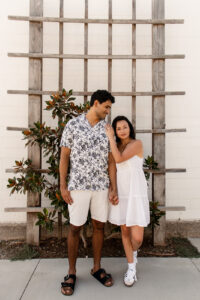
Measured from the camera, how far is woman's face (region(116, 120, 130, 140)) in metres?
2.43

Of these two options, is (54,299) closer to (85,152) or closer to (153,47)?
(85,152)

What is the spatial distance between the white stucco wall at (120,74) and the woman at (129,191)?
1035 mm

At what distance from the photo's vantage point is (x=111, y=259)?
2.90 m

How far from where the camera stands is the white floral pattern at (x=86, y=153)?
230 centimetres

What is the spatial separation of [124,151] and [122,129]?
203 millimetres

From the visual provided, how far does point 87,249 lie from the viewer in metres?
3.14

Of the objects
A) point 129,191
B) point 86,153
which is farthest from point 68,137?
point 129,191

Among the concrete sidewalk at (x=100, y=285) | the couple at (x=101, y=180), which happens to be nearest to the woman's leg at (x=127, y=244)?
the couple at (x=101, y=180)

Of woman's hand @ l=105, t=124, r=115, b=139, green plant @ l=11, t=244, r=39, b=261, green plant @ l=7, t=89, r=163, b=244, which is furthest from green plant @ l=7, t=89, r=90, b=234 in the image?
woman's hand @ l=105, t=124, r=115, b=139

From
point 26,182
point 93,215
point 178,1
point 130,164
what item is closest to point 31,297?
point 93,215

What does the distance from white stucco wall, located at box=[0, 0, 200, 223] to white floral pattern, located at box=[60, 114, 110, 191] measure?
1.10 metres

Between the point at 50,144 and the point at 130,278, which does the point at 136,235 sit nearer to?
the point at 130,278

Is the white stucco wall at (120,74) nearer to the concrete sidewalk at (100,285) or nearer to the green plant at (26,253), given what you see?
the green plant at (26,253)

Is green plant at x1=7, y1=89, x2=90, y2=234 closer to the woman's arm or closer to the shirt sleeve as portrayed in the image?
the shirt sleeve
